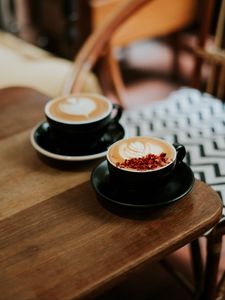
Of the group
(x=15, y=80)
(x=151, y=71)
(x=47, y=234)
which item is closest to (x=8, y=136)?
(x=47, y=234)

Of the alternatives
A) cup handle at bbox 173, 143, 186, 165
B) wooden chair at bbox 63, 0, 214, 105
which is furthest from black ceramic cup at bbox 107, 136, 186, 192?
wooden chair at bbox 63, 0, 214, 105

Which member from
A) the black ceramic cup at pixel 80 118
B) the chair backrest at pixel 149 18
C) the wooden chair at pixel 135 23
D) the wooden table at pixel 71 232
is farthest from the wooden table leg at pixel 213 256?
the chair backrest at pixel 149 18

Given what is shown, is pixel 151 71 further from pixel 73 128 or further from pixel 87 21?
pixel 73 128

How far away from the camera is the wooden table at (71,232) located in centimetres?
66

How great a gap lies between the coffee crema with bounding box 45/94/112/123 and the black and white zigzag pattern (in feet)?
0.33

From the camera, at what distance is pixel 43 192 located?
85cm

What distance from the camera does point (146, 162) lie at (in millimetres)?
789

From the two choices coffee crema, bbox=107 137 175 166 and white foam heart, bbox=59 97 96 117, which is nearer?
coffee crema, bbox=107 137 175 166

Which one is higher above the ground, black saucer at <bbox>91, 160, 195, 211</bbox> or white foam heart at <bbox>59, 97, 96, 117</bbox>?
white foam heart at <bbox>59, 97, 96, 117</bbox>

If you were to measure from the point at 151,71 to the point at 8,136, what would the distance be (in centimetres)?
211

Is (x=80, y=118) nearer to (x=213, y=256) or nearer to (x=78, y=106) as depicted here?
(x=78, y=106)

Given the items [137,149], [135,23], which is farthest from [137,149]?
[135,23]

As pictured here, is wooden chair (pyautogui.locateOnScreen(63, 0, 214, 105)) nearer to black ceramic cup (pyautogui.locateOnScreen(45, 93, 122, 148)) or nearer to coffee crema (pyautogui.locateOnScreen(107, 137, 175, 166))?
black ceramic cup (pyautogui.locateOnScreen(45, 93, 122, 148))

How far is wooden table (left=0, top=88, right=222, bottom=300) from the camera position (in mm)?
661
